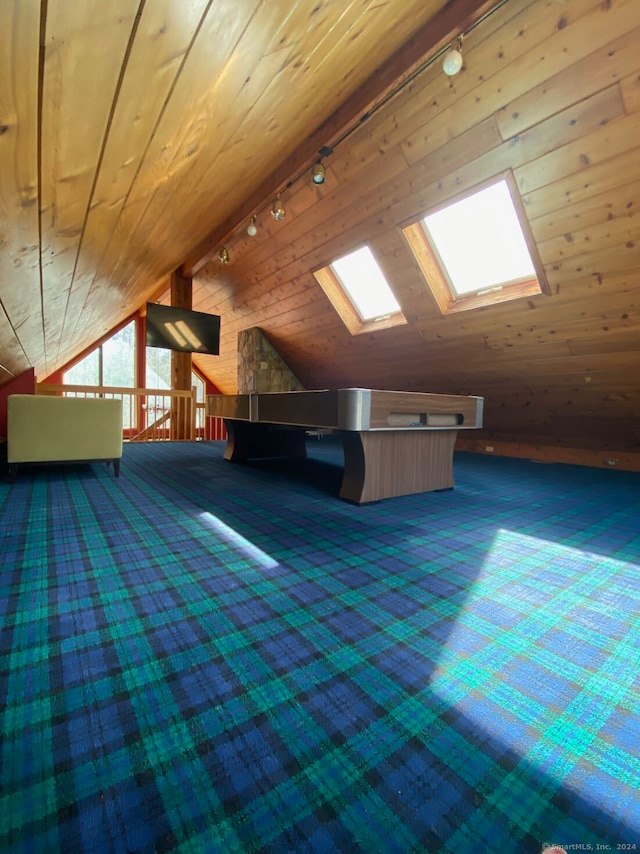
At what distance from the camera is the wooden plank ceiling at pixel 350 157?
1078 mm

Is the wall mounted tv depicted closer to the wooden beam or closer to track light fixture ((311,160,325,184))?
the wooden beam

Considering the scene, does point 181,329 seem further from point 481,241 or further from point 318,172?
point 481,241

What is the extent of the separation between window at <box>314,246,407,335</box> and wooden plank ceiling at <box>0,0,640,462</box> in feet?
0.57

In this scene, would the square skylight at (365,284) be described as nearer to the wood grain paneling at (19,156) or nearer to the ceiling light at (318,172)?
the ceiling light at (318,172)

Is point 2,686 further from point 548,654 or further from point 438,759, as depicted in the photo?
point 548,654

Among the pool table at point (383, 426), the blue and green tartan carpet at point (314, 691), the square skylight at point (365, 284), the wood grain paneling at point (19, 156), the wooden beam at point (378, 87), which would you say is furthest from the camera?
the square skylight at point (365, 284)

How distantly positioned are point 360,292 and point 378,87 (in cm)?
239

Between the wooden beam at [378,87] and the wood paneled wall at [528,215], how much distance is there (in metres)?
0.17

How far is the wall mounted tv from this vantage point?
18.0ft

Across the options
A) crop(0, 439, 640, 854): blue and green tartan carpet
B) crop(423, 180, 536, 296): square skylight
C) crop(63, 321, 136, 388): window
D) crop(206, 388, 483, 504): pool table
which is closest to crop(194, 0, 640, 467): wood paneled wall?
crop(423, 180, 536, 296): square skylight

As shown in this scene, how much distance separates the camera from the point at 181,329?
18.9ft

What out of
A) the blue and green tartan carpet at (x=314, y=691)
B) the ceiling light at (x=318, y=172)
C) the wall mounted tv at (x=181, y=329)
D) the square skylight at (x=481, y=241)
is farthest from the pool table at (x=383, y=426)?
the wall mounted tv at (x=181, y=329)

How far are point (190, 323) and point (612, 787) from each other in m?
6.19

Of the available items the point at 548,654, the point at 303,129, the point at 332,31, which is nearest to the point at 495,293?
the point at 303,129
